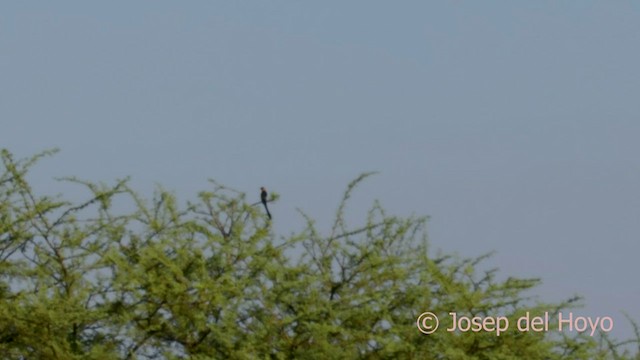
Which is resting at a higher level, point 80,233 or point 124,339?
point 80,233

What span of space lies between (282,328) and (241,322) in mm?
491

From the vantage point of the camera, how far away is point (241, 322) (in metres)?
18.8

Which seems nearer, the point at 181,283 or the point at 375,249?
the point at 181,283

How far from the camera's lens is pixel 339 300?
19.3m

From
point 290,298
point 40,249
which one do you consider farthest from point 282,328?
point 40,249

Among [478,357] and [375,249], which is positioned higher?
[375,249]

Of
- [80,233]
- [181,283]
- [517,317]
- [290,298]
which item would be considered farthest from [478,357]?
[80,233]

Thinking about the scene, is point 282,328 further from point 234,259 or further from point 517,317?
point 517,317

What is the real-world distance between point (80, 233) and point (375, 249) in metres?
3.78

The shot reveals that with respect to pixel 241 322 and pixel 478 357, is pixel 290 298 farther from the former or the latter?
pixel 478 357

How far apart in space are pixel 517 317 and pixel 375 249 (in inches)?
83.2

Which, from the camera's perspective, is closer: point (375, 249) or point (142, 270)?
point (142, 270)

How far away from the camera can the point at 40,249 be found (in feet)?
63.8

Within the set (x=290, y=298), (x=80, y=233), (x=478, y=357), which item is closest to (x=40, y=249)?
(x=80, y=233)
